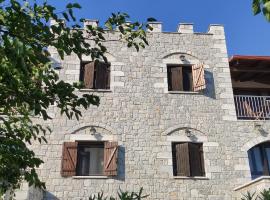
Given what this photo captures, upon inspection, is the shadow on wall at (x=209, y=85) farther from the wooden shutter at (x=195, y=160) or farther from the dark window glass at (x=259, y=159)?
the dark window glass at (x=259, y=159)

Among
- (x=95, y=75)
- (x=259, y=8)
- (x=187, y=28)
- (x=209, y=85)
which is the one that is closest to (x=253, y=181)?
(x=209, y=85)

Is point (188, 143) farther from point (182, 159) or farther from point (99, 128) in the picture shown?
point (99, 128)

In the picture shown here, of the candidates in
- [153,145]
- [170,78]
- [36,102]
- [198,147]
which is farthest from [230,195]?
[36,102]

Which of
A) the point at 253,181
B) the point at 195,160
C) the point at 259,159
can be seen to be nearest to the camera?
the point at 253,181

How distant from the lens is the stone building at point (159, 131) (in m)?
11.3

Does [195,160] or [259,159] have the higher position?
[259,159]

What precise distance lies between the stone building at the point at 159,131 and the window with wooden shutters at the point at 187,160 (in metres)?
0.03

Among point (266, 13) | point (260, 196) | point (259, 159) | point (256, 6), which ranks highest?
point (259, 159)

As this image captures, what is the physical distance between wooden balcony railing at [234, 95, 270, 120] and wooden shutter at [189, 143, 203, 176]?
247 centimetres

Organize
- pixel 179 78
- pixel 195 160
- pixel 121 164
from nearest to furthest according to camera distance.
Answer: pixel 121 164, pixel 195 160, pixel 179 78

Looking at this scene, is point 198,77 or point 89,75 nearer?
point 89,75

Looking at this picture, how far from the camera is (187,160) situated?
1180cm

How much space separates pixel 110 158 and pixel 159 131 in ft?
6.81

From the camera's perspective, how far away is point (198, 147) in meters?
12.2
